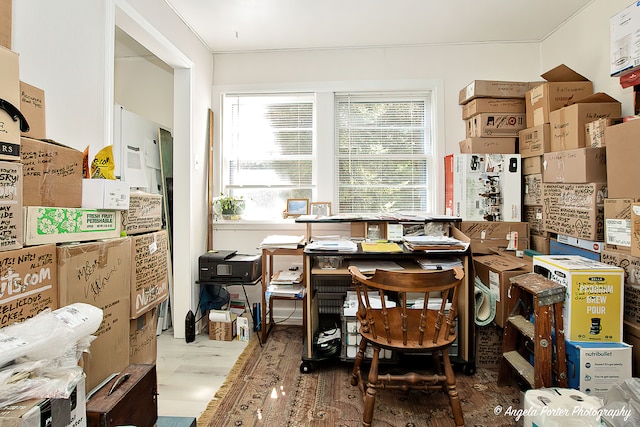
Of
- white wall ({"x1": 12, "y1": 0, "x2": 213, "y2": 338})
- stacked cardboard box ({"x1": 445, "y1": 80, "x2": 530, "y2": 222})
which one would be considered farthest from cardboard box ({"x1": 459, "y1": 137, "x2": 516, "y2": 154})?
white wall ({"x1": 12, "y1": 0, "x2": 213, "y2": 338})

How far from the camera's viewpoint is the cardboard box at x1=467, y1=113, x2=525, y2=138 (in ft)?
8.82

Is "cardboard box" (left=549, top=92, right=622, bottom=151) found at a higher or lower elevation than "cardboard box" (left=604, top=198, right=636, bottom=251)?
higher

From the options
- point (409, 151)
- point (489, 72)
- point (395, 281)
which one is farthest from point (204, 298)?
point (489, 72)

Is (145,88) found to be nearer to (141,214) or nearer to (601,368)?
(141,214)

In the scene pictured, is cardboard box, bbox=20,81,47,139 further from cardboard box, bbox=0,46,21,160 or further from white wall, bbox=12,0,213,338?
white wall, bbox=12,0,213,338

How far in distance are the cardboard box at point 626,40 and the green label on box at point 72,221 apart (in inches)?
104

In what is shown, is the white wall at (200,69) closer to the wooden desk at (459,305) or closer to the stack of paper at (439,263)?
the wooden desk at (459,305)

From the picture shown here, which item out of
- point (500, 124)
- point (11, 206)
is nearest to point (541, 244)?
point (500, 124)

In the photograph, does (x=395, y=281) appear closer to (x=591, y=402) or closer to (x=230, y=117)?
(x=591, y=402)

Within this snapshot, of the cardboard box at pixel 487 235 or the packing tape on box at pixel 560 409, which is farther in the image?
the cardboard box at pixel 487 235

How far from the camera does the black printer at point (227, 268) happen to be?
272 cm

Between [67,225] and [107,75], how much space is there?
112 centimetres

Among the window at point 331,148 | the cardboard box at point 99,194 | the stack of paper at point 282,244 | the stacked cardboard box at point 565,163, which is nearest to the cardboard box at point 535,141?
the stacked cardboard box at point 565,163

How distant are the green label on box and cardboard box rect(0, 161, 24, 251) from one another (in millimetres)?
78
